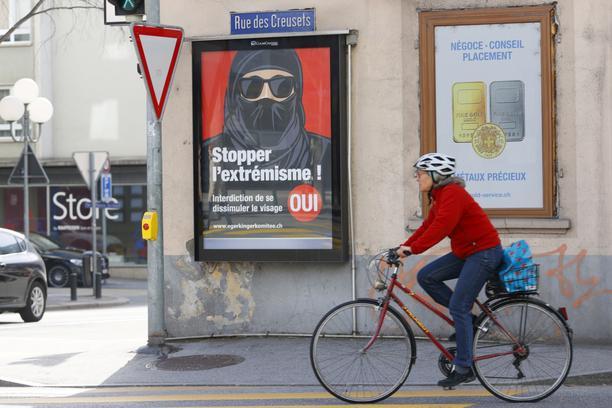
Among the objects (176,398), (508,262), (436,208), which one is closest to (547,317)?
(508,262)

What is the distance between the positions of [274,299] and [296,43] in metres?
2.48

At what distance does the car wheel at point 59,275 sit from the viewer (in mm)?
26844

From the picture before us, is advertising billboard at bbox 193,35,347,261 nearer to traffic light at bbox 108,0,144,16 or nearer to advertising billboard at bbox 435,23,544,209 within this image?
traffic light at bbox 108,0,144,16

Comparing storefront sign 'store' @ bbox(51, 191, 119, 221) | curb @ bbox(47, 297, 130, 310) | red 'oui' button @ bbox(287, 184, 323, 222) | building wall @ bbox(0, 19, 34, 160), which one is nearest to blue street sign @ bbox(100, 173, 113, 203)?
curb @ bbox(47, 297, 130, 310)

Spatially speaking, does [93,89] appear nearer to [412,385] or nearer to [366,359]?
[412,385]

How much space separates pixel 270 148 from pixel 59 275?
57.4ft

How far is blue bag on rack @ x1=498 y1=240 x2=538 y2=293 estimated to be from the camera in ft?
24.3

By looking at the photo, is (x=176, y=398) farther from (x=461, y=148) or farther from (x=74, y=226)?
(x=74, y=226)

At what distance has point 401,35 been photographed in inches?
407

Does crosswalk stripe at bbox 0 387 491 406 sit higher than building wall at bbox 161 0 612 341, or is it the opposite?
building wall at bbox 161 0 612 341

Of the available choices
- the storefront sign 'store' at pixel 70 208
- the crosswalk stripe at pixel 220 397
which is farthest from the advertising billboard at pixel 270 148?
the storefront sign 'store' at pixel 70 208

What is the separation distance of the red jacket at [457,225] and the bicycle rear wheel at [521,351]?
1.54ft

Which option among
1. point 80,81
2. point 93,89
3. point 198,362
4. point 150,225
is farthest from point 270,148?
point 80,81

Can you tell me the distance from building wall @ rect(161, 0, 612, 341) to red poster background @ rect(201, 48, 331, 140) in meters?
0.23
